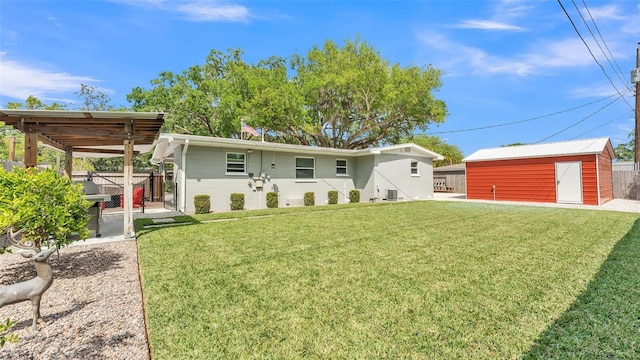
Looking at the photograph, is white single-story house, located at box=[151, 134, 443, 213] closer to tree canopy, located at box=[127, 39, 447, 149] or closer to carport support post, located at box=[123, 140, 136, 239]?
carport support post, located at box=[123, 140, 136, 239]

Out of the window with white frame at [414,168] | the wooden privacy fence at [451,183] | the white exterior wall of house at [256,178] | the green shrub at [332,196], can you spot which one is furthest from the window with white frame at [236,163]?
the wooden privacy fence at [451,183]

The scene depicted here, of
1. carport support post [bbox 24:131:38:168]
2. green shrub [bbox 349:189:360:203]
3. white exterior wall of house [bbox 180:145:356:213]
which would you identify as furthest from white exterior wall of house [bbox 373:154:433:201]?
carport support post [bbox 24:131:38:168]

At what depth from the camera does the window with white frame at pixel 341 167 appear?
14633 mm

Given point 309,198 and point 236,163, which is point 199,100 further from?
point 309,198

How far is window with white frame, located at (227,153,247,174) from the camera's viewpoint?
1123 cm

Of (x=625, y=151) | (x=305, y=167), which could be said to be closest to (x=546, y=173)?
(x=305, y=167)

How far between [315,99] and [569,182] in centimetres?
1653

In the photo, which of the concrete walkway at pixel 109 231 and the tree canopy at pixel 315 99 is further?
the tree canopy at pixel 315 99

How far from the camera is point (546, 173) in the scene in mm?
13961

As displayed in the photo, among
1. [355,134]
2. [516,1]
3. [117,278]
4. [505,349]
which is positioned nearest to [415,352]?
[505,349]

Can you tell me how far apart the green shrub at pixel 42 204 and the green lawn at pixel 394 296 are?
1159 mm

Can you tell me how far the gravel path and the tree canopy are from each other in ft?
56.2

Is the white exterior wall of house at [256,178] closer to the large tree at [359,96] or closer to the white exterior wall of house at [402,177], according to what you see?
the white exterior wall of house at [402,177]

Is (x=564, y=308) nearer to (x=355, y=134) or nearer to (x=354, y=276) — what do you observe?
→ (x=354, y=276)
